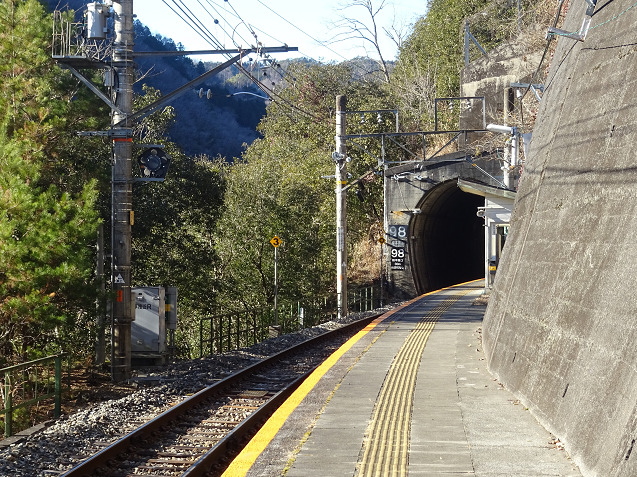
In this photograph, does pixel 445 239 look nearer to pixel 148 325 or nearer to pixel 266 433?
pixel 148 325

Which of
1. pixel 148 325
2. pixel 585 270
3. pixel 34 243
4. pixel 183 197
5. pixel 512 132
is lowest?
pixel 148 325

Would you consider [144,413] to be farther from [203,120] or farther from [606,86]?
[203,120]

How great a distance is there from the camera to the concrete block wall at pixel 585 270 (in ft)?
18.5

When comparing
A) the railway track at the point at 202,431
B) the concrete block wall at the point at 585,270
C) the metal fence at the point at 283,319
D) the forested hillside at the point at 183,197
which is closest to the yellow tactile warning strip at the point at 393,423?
the concrete block wall at the point at 585,270

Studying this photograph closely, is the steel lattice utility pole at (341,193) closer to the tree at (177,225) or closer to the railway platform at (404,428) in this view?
the tree at (177,225)

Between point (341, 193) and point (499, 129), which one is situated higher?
point (499, 129)

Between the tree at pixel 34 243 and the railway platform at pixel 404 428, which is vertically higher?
the tree at pixel 34 243

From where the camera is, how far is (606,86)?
816cm

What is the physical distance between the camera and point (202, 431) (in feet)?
34.3

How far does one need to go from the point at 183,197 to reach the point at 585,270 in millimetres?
20770

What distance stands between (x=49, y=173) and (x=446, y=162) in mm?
22648

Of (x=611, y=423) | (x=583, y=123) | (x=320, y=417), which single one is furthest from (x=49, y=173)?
(x=611, y=423)

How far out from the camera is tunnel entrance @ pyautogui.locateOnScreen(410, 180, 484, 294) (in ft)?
127

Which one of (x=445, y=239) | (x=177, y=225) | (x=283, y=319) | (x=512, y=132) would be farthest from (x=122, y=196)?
(x=445, y=239)
